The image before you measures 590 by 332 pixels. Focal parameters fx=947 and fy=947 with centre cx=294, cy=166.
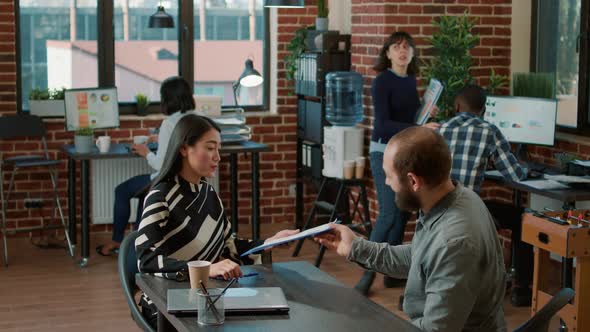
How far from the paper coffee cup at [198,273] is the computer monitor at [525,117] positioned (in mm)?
3756

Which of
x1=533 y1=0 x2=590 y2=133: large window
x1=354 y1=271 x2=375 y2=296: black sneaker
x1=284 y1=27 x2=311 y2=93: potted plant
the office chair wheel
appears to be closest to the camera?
x1=354 y1=271 x2=375 y2=296: black sneaker

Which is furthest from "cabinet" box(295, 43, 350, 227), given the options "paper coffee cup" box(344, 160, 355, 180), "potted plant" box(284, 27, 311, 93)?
"paper coffee cup" box(344, 160, 355, 180)

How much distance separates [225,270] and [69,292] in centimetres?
310

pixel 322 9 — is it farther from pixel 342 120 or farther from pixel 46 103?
pixel 46 103

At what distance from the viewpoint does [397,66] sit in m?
6.20

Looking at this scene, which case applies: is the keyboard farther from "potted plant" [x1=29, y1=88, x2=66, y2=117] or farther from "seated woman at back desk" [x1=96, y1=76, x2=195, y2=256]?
"potted plant" [x1=29, y1=88, x2=66, y2=117]

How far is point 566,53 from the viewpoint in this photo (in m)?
6.70

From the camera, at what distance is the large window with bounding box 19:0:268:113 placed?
7.53m

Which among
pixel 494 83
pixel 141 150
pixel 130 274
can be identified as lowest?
pixel 130 274

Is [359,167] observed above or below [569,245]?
above

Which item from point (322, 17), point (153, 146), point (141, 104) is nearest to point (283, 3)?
point (322, 17)

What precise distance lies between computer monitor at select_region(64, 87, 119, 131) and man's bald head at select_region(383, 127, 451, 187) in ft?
15.1

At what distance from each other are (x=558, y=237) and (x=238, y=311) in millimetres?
2288

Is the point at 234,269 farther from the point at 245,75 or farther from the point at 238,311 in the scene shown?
the point at 245,75
